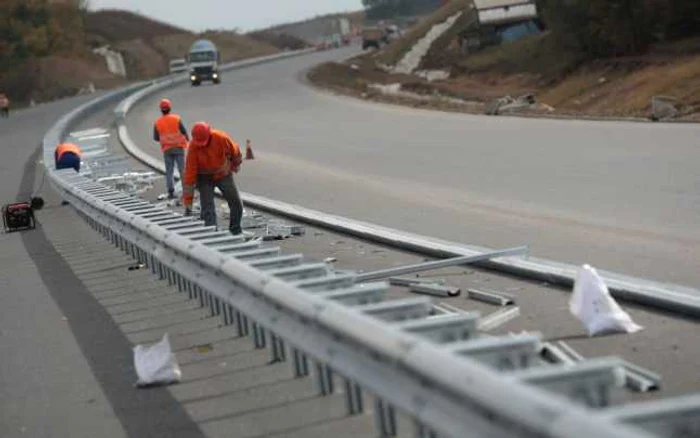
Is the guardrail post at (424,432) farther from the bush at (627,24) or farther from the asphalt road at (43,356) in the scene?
the bush at (627,24)

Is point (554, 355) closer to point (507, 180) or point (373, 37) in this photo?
point (507, 180)

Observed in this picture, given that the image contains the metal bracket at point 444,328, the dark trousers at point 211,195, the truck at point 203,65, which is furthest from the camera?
the truck at point 203,65

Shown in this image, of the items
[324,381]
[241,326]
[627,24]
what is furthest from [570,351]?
[627,24]

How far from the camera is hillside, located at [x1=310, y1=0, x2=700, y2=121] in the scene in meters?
43.2

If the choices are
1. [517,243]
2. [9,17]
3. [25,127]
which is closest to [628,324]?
[517,243]

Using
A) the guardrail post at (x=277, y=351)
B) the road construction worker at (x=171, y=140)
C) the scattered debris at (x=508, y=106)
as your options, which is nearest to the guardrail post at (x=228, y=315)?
the guardrail post at (x=277, y=351)

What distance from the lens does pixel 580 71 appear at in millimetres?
56969

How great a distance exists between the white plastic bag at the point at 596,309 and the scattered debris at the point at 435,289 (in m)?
2.24

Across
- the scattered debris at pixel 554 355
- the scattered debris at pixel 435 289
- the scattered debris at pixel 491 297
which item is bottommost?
the scattered debris at pixel 435 289

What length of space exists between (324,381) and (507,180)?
14824 millimetres

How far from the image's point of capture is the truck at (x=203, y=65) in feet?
289

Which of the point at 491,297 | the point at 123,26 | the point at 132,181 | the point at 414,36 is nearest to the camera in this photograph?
the point at 491,297

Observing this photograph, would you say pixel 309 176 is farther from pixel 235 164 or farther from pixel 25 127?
pixel 25 127

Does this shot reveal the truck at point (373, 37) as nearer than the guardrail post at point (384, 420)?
No
